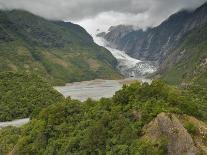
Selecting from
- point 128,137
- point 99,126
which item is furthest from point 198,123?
point 99,126

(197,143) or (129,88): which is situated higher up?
(129,88)

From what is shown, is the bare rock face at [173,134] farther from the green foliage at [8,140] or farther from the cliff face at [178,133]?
the green foliage at [8,140]

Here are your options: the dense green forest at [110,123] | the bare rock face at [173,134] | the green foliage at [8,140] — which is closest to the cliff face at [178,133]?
the bare rock face at [173,134]

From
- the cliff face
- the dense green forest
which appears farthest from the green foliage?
the cliff face

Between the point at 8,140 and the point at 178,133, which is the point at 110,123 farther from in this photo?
the point at 8,140

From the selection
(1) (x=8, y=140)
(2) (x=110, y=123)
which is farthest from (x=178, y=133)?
(1) (x=8, y=140)

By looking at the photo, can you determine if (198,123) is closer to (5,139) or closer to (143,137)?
(143,137)

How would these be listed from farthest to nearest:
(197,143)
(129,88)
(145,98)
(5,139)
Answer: (5,139), (129,88), (145,98), (197,143)
